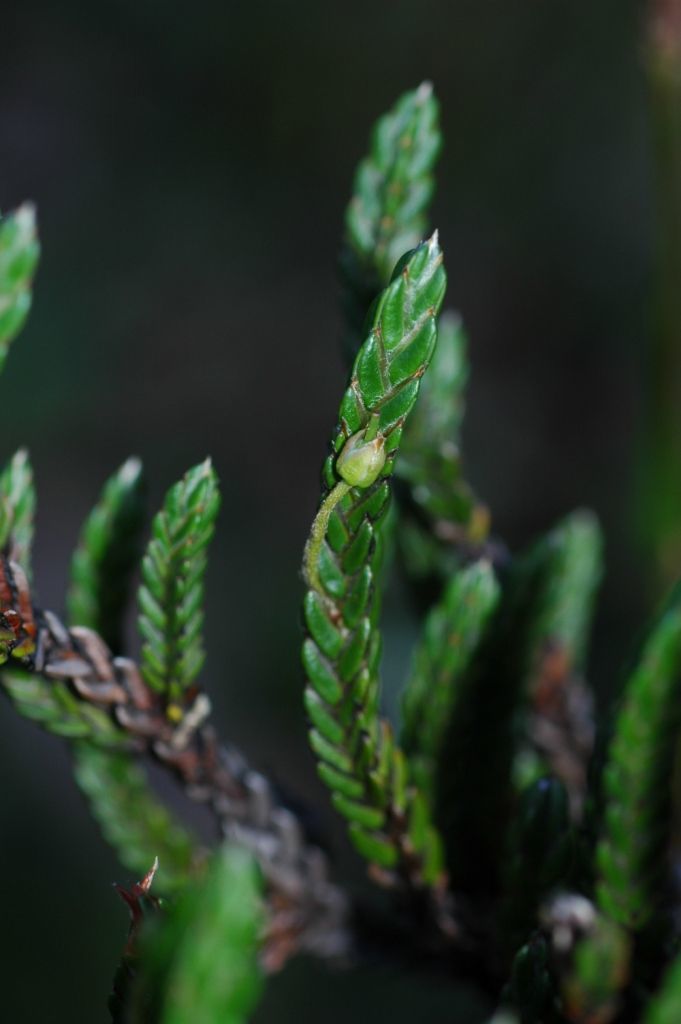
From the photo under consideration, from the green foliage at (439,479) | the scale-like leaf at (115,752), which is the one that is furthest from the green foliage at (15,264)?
the green foliage at (439,479)

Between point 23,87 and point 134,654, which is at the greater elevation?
point 23,87

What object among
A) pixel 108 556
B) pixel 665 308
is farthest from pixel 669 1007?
pixel 665 308

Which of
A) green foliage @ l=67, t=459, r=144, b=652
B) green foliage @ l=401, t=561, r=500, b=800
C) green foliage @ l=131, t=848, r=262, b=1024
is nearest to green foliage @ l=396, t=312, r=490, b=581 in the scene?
green foliage @ l=401, t=561, r=500, b=800

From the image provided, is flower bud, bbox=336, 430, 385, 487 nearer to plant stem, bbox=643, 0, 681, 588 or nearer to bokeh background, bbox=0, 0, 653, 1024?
plant stem, bbox=643, 0, 681, 588

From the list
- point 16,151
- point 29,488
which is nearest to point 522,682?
point 29,488

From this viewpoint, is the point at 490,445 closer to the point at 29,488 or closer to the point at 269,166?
the point at 269,166
